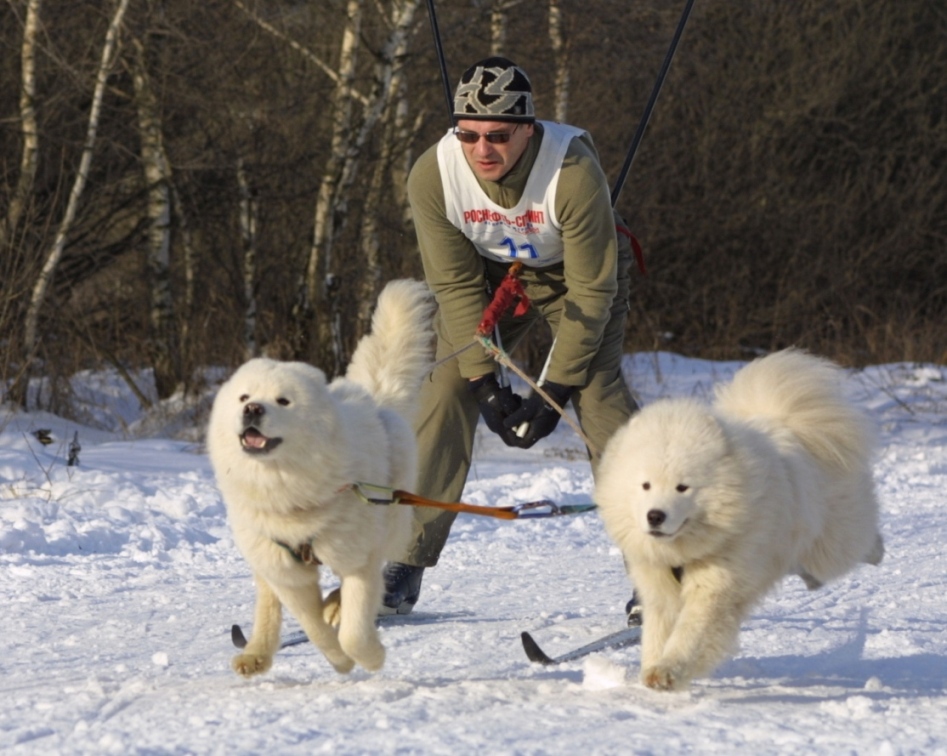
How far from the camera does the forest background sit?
32.4 ft

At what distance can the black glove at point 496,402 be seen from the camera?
169 inches

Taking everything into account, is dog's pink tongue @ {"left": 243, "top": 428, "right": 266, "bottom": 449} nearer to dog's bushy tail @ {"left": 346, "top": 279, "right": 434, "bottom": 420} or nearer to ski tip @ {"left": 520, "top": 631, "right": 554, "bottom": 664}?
dog's bushy tail @ {"left": 346, "top": 279, "right": 434, "bottom": 420}

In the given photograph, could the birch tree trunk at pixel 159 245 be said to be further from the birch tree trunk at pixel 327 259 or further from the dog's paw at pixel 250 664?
the dog's paw at pixel 250 664

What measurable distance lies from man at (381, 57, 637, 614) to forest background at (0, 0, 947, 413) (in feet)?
13.4

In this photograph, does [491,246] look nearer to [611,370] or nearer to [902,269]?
[611,370]

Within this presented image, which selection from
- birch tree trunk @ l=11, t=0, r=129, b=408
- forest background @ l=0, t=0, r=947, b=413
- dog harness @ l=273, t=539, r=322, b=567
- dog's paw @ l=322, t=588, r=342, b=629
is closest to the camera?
dog harness @ l=273, t=539, r=322, b=567

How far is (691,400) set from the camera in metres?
3.53

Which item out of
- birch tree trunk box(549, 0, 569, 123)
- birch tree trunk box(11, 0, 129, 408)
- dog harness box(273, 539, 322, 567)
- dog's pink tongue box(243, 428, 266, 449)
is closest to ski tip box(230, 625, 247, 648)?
dog harness box(273, 539, 322, 567)

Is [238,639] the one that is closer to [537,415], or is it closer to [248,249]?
[537,415]

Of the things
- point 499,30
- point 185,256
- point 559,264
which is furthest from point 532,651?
point 185,256

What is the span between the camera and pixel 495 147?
12.9ft

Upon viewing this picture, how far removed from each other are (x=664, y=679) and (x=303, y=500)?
1.03 m

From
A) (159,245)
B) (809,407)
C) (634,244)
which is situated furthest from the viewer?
(159,245)

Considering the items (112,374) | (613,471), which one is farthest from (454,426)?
(112,374)
